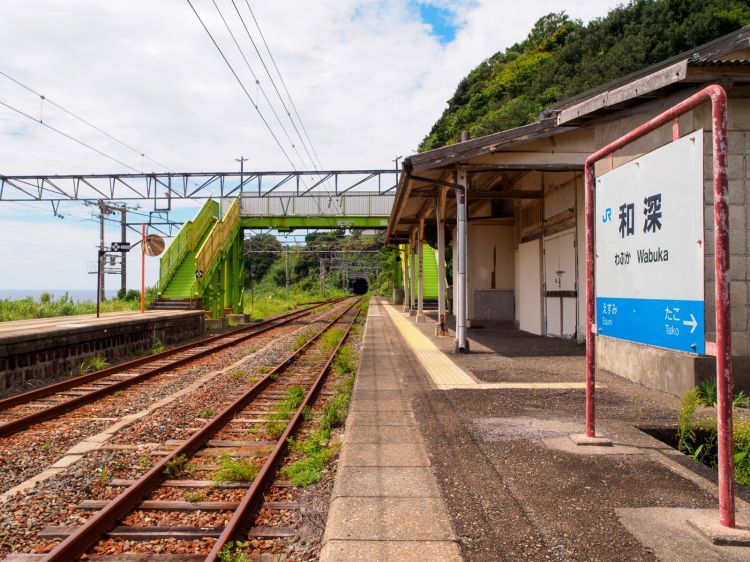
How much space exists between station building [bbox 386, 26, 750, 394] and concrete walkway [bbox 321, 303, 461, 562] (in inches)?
110

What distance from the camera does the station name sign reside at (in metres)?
3.38

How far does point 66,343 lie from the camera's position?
437 inches

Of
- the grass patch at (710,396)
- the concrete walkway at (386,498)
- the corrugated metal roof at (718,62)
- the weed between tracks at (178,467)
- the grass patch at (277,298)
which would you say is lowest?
the weed between tracks at (178,467)

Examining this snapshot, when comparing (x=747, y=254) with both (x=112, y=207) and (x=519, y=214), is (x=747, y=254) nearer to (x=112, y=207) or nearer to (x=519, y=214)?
(x=519, y=214)

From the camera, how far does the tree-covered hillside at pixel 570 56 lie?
43.9 m

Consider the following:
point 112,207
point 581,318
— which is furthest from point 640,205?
point 112,207

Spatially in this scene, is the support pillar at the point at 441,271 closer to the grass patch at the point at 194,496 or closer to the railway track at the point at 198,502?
the railway track at the point at 198,502

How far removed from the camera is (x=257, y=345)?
15.7 metres

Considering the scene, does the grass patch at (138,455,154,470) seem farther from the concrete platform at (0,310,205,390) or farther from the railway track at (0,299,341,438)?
the concrete platform at (0,310,205,390)

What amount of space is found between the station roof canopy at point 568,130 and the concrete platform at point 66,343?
7.19 metres

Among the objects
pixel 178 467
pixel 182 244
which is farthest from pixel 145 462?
pixel 182 244

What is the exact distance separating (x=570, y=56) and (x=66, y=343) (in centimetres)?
5445

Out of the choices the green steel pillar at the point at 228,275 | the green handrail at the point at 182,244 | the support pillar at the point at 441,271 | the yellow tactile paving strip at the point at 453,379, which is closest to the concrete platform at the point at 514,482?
the yellow tactile paving strip at the point at 453,379

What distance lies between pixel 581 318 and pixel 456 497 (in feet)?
30.7
